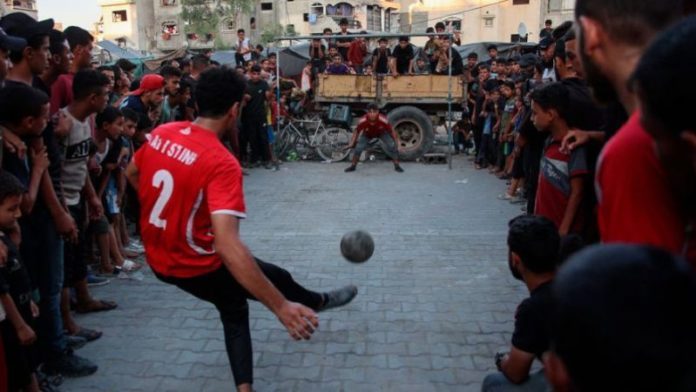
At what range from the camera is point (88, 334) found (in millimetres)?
4496

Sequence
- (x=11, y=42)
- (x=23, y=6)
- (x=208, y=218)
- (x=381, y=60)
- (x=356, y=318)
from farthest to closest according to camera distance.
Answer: (x=23, y=6) → (x=381, y=60) → (x=356, y=318) → (x=11, y=42) → (x=208, y=218)

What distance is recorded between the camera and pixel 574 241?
3.02 meters

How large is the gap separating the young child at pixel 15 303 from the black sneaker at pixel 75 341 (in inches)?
32.1

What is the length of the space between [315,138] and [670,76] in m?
13.0

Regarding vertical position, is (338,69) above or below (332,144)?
above

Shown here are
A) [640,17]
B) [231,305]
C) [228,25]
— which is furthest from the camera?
[228,25]

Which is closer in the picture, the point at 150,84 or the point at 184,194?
the point at 184,194

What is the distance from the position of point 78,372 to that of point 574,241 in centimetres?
311

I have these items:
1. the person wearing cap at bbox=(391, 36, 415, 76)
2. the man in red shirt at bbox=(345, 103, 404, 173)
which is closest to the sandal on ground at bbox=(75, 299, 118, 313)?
the man in red shirt at bbox=(345, 103, 404, 173)

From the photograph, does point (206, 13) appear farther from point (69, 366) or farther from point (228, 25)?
point (69, 366)

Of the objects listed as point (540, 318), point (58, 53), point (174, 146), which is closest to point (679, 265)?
point (540, 318)

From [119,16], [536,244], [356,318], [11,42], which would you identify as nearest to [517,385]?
[536,244]

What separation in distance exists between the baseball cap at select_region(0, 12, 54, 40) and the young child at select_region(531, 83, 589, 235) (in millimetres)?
3395

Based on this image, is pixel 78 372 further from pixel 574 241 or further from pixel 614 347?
pixel 614 347
